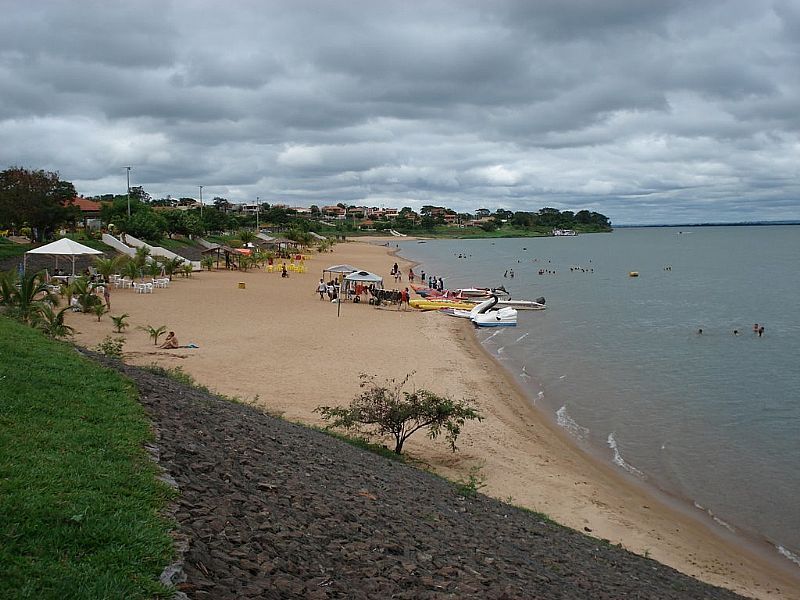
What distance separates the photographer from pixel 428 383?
19297mm

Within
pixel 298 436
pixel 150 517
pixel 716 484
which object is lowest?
pixel 716 484

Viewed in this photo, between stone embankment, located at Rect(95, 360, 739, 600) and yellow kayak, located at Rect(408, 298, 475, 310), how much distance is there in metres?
26.4

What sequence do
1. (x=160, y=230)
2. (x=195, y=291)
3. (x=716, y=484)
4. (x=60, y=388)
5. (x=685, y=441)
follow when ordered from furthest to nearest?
(x=160, y=230) < (x=195, y=291) < (x=685, y=441) < (x=716, y=484) < (x=60, y=388)

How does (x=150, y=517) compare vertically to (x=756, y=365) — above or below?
above

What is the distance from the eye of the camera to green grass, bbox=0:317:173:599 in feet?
14.3

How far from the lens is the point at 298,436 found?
10.1 m

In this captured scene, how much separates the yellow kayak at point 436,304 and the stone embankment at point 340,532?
26355 mm

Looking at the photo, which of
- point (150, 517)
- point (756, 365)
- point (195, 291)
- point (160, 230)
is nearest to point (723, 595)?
point (150, 517)

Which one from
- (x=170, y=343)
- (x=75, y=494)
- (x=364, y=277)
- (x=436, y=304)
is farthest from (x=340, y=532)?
(x=436, y=304)

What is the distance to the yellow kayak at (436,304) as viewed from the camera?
3650 cm

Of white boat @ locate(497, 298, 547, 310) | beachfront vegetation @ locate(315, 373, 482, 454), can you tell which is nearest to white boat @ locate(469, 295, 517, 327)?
white boat @ locate(497, 298, 547, 310)

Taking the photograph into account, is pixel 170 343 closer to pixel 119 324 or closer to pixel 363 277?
pixel 119 324

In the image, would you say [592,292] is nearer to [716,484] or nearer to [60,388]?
[716,484]

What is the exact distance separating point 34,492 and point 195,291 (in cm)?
3180
